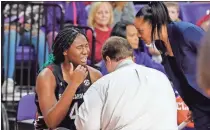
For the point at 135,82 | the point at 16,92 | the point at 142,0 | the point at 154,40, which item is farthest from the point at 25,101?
the point at 142,0

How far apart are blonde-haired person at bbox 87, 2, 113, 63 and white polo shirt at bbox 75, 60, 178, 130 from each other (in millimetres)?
4147

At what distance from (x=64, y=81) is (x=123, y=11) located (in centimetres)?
382

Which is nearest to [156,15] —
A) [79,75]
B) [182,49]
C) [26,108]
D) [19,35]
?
[182,49]

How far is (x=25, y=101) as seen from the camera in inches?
190

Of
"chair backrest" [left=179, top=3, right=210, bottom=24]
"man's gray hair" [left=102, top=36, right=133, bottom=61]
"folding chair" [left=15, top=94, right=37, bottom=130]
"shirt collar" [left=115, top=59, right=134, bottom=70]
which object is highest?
"chair backrest" [left=179, top=3, right=210, bottom=24]

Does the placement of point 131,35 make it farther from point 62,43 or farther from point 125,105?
point 125,105

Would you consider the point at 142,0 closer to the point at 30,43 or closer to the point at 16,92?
the point at 30,43

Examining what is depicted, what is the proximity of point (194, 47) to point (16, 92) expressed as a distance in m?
4.06

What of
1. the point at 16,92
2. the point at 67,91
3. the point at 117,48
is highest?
the point at 117,48

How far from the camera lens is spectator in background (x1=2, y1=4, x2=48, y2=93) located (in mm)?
7043

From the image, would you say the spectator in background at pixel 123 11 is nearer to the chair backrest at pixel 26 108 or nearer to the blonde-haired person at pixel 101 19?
the blonde-haired person at pixel 101 19

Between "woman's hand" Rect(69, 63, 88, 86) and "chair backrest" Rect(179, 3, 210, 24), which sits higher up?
"chair backrest" Rect(179, 3, 210, 24)

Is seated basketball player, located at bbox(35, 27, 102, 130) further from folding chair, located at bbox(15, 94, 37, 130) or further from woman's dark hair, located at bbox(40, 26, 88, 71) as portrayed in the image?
folding chair, located at bbox(15, 94, 37, 130)

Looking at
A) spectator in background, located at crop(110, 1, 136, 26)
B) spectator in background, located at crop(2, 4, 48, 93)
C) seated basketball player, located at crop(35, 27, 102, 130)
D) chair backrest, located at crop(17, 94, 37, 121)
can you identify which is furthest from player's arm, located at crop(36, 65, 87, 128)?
spectator in background, located at crop(110, 1, 136, 26)
